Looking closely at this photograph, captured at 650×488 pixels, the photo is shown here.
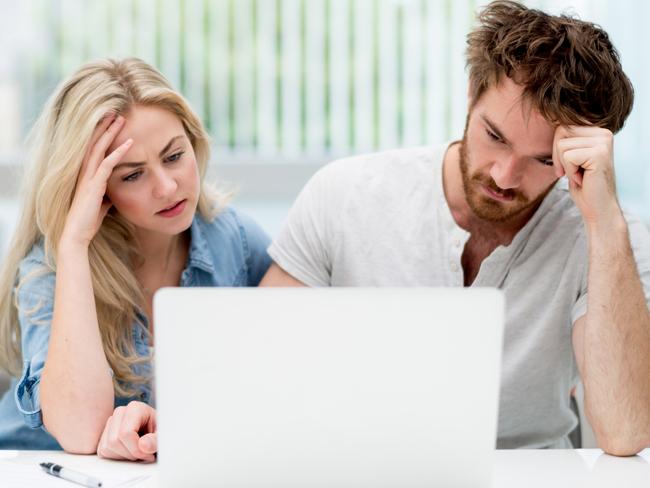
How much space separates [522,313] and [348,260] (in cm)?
40

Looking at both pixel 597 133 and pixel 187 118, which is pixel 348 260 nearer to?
pixel 187 118

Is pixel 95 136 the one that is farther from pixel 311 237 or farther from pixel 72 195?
pixel 311 237

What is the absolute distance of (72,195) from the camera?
1.79 meters

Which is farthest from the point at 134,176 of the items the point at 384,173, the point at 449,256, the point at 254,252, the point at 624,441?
the point at 624,441

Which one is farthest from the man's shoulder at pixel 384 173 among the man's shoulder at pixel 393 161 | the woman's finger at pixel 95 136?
the woman's finger at pixel 95 136

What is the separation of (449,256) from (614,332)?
412 mm

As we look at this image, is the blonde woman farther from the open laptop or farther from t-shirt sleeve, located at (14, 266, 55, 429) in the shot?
the open laptop

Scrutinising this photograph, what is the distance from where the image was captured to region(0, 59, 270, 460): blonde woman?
1.61 meters

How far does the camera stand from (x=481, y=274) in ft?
6.02

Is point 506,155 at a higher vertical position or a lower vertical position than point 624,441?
higher

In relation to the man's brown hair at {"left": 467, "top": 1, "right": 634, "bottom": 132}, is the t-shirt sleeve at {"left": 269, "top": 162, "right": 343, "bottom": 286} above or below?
below

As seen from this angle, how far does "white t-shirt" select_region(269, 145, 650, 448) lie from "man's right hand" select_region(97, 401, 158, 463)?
0.54 meters

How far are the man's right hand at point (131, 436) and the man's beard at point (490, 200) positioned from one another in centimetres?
80

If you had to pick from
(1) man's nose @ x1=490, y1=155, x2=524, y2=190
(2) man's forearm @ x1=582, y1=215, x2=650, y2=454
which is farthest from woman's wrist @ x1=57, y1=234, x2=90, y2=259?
(2) man's forearm @ x1=582, y1=215, x2=650, y2=454
